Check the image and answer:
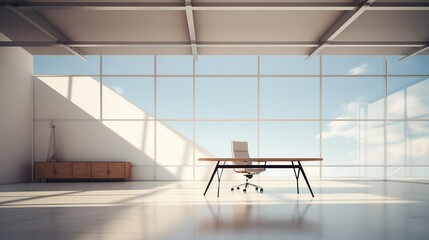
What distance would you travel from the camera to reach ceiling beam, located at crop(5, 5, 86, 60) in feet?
24.9

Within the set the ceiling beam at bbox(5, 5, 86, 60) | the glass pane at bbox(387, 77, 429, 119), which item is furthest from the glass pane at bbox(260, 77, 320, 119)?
the ceiling beam at bbox(5, 5, 86, 60)

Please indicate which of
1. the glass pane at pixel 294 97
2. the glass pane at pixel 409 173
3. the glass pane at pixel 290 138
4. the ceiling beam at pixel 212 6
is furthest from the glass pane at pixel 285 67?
the ceiling beam at pixel 212 6

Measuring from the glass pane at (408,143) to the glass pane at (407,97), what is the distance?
308mm

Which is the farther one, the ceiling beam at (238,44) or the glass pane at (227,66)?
the glass pane at (227,66)

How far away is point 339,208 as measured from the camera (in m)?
5.28

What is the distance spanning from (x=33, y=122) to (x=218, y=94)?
5.92 meters

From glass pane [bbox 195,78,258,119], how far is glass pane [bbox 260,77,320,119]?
323mm

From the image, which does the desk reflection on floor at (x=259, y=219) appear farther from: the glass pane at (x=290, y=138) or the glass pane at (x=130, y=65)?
the glass pane at (x=130, y=65)

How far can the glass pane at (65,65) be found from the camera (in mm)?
12328

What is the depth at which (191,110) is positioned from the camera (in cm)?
1230

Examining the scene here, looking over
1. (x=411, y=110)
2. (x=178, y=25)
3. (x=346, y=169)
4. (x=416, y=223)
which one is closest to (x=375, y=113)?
(x=411, y=110)

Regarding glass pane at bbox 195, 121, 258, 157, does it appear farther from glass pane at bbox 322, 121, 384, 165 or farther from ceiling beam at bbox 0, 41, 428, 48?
ceiling beam at bbox 0, 41, 428, 48

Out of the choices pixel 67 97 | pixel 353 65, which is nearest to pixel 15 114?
pixel 67 97

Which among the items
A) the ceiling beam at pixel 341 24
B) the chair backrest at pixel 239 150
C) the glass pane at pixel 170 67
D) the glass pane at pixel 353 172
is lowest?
the glass pane at pixel 353 172
